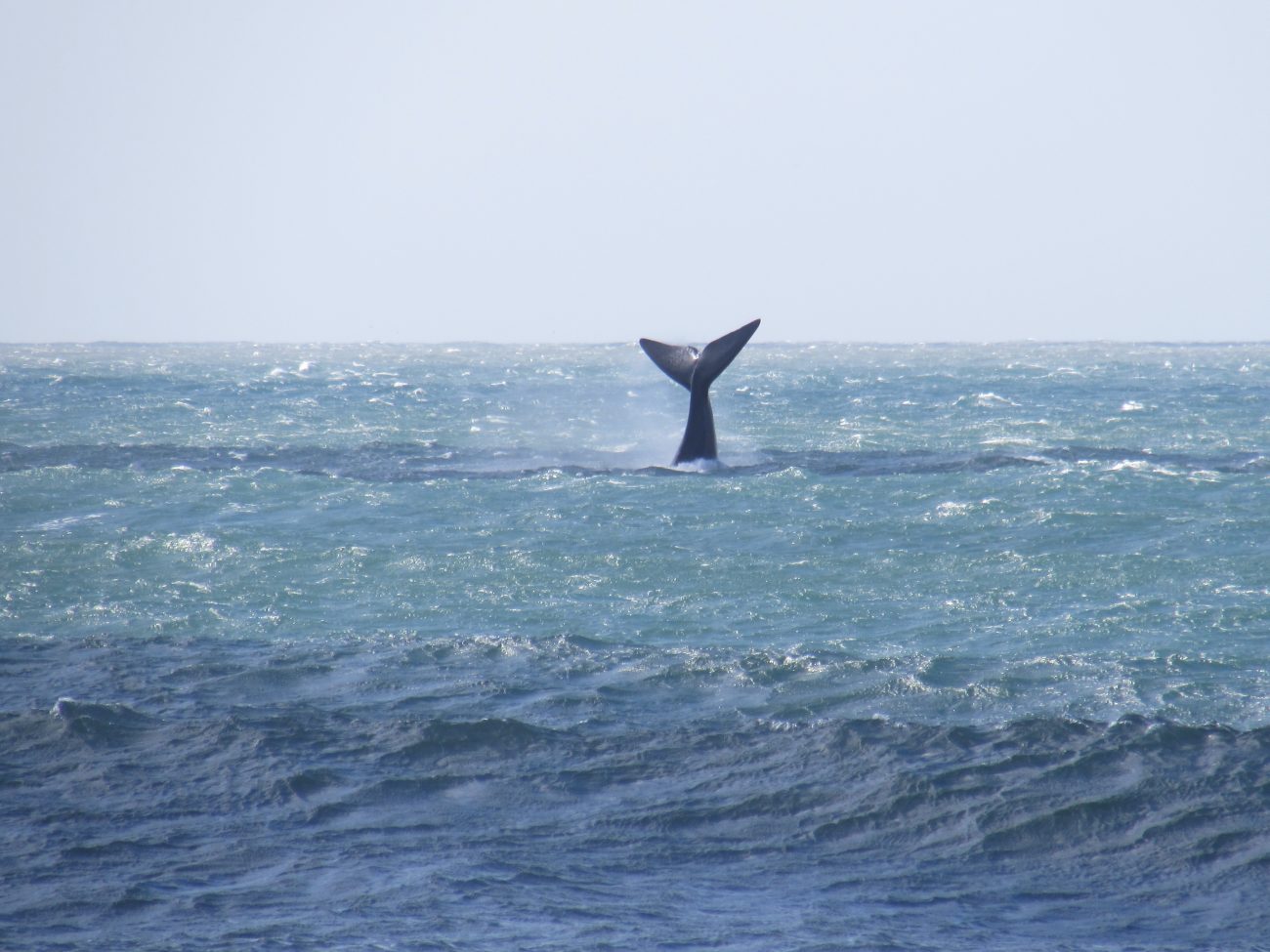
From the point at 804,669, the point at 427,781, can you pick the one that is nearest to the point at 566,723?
the point at 427,781

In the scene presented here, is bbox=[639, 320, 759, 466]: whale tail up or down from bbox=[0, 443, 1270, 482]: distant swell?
up

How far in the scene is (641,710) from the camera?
36.0ft

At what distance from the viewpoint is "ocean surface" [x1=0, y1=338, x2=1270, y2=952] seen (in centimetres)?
734

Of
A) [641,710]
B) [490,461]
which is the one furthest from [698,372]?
[641,710]

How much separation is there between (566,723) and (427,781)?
1.55 m

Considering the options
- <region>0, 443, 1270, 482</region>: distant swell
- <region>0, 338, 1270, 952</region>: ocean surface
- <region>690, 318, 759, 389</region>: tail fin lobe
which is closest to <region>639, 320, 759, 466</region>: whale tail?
<region>690, 318, 759, 389</region>: tail fin lobe

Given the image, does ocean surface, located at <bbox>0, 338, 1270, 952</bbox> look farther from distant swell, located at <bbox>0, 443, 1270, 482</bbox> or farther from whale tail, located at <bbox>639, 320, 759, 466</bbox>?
whale tail, located at <bbox>639, 320, 759, 466</bbox>

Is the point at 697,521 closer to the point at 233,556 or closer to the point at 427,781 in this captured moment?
the point at 233,556

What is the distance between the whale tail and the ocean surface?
1.68 metres

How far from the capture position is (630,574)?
16625mm

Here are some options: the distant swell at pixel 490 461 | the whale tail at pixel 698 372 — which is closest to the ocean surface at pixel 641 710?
the distant swell at pixel 490 461

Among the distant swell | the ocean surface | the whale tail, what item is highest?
the whale tail

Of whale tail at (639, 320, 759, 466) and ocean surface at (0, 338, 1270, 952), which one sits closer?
ocean surface at (0, 338, 1270, 952)

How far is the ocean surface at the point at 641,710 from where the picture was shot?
289 inches
